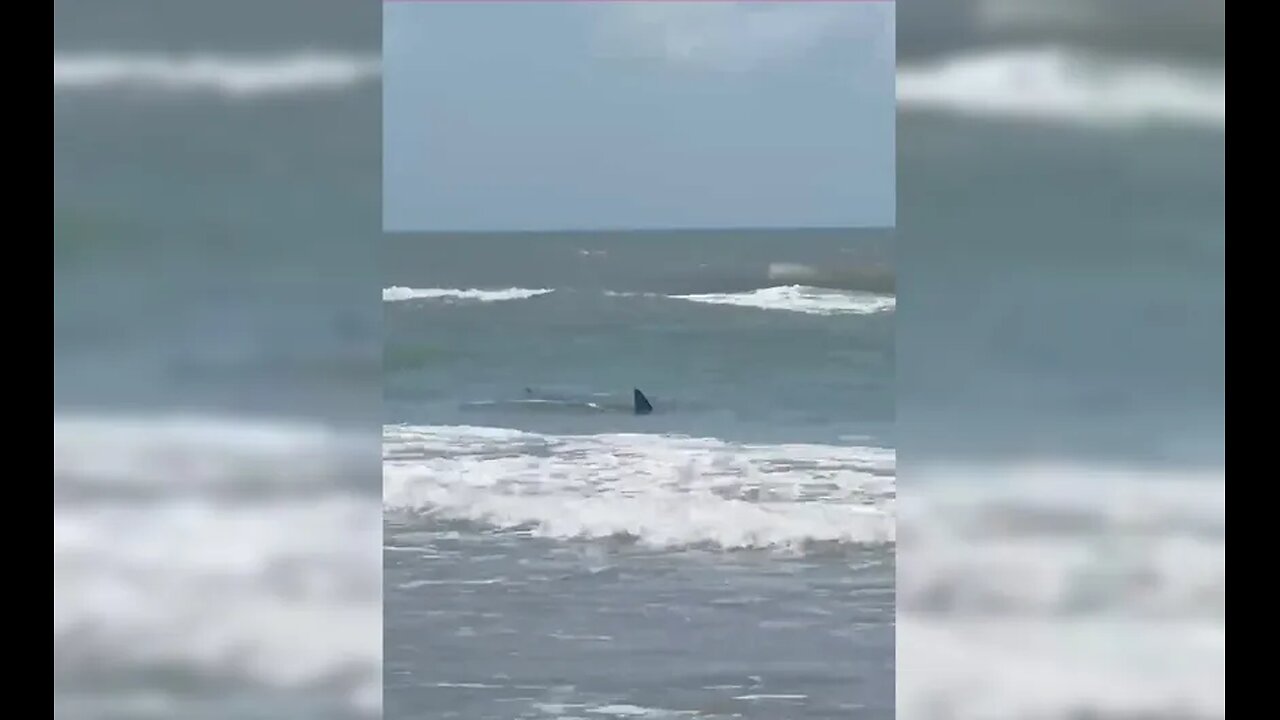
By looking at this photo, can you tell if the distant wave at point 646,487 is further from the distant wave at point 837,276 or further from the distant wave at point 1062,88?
the distant wave at point 1062,88

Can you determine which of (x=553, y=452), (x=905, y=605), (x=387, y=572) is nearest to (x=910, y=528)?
(x=905, y=605)

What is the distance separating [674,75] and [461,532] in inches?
294

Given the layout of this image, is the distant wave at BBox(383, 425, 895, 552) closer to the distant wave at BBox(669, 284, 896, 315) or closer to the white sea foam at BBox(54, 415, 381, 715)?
the distant wave at BBox(669, 284, 896, 315)

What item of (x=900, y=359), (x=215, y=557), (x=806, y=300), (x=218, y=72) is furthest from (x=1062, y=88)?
(x=806, y=300)

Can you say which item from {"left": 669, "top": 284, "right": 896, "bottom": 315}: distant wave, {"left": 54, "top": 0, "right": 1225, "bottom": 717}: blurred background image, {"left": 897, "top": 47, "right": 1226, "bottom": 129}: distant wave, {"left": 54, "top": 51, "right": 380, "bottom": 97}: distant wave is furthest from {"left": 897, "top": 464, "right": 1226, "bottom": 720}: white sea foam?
{"left": 669, "top": 284, "right": 896, "bottom": 315}: distant wave

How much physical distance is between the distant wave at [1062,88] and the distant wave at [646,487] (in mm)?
4227

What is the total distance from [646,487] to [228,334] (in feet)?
17.8

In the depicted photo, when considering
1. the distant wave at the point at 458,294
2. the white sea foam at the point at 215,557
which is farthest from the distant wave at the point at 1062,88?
the distant wave at the point at 458,294

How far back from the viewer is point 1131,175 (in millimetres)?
1502

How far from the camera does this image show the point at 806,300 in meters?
11.1

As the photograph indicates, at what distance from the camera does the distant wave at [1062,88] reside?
1.49 meters

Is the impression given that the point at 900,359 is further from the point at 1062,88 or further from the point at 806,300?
the point at 806,300

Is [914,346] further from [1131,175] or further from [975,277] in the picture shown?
[1131,175]

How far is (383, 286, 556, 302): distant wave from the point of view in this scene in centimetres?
1121
